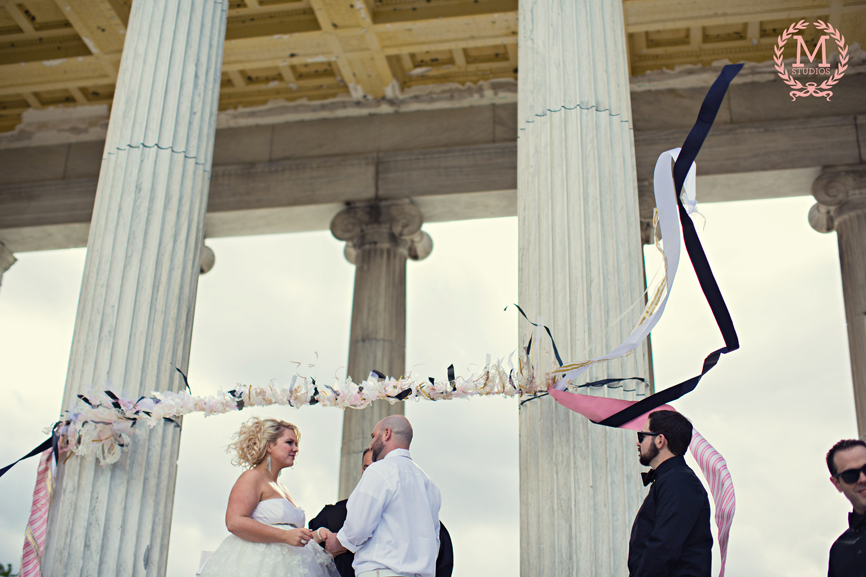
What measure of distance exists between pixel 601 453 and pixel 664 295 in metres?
1.55

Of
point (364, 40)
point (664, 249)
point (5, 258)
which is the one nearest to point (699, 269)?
point (664, 249)

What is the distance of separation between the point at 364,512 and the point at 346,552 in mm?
1536

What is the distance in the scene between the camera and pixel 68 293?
2398 cm

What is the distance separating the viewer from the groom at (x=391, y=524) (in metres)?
7.23

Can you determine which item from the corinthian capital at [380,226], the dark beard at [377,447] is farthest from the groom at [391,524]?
the corinthian capital at [380,226]

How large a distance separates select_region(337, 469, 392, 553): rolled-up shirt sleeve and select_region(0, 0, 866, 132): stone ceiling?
1275 centimetres

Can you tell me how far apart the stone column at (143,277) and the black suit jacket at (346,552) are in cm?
194

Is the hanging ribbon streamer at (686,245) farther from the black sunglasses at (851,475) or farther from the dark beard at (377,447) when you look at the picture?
the dark beard at (377,447)

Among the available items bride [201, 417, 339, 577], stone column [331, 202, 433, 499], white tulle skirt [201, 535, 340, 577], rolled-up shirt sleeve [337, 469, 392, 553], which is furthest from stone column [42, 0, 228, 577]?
stone column [331, 202, 433, 499]

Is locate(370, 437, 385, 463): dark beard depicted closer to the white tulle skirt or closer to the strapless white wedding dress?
the strapless white wedding dress

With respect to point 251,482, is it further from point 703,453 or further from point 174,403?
point 703,453

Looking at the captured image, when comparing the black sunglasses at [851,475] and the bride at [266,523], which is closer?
the black sunglasses at [851,475]

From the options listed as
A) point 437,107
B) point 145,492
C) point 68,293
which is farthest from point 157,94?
point 68,293

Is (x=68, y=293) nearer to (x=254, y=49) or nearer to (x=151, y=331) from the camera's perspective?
(x=254, y=49)
